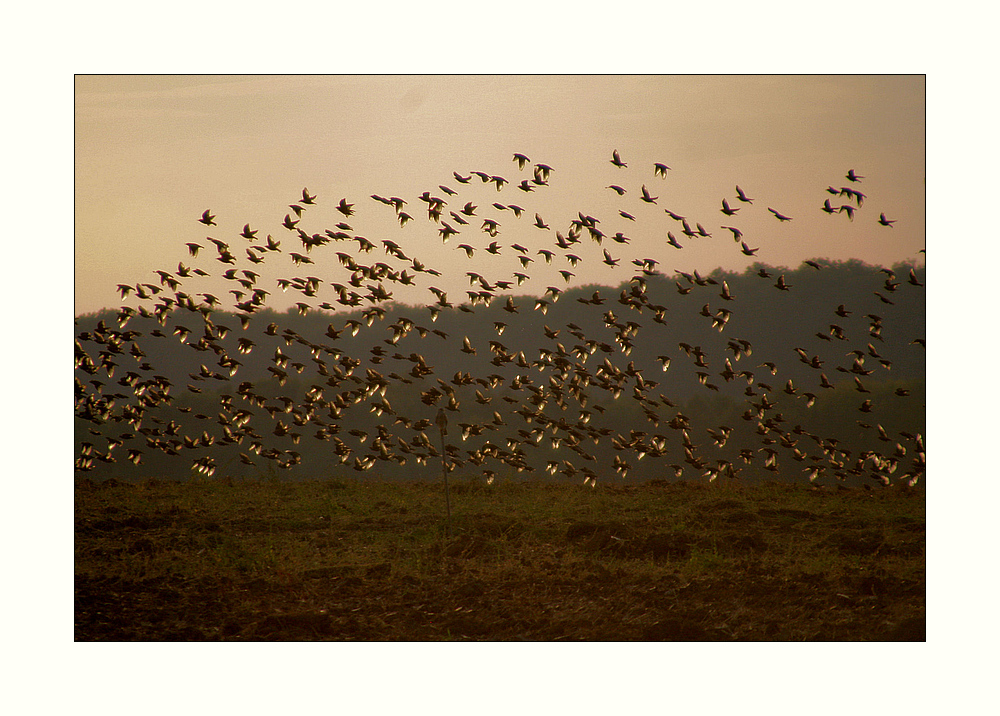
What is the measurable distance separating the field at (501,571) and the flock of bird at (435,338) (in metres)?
0.38

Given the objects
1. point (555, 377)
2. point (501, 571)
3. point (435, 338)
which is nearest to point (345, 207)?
point (435, 338)

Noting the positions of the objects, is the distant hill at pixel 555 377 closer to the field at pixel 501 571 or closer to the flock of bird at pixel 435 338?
the flock of bird at pixel 435 338

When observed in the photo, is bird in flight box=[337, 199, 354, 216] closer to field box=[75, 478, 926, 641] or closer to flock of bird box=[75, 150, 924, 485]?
flock of bird box=[75, 150, 924, 485]

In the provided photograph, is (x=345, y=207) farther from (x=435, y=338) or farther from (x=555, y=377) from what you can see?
(x=555, y=377)

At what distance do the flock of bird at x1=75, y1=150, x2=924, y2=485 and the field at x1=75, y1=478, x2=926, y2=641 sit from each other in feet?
1.25

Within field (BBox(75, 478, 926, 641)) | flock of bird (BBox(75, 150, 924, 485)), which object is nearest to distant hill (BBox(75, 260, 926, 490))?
flock of bird (BBox(75, 150, 924, 485))

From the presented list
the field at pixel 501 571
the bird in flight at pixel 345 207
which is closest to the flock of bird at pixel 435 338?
the bird in flight at pixel 345 207

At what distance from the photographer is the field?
4676 mm

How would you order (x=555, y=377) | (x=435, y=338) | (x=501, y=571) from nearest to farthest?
(x=501, y=571)
(x=555, y=377)
(x=435, y=338)

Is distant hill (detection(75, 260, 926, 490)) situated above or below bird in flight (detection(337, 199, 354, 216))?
below

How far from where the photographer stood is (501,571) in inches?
196

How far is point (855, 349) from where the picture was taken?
5.21 metres

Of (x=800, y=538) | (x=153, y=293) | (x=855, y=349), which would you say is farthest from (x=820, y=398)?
(x=153, y=293)

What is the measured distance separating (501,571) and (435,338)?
6.77 feet
